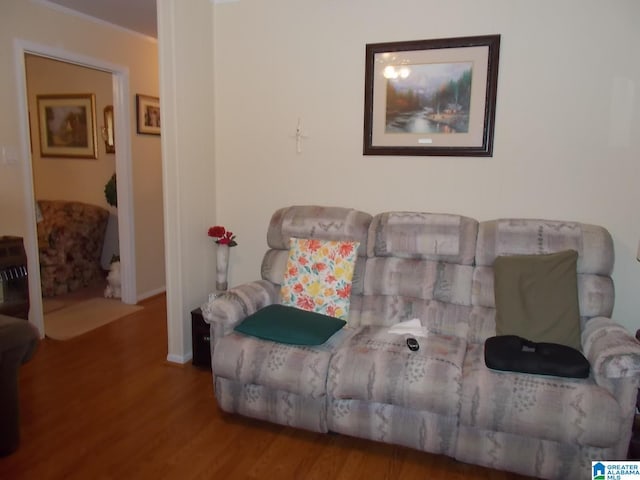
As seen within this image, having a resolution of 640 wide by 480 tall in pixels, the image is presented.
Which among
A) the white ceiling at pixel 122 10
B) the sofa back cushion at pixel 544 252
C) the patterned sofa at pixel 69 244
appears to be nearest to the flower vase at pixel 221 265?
the sofa back cushion at pixel 544 252

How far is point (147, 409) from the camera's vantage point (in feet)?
8.83

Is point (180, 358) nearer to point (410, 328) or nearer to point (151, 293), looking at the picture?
point (410, 328)

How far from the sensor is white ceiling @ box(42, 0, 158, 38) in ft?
11.7

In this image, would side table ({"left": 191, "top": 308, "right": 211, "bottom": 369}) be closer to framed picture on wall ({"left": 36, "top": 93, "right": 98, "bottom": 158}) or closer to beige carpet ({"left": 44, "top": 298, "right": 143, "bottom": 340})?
beige carpet ({"left": 44, "top": 298, "right": 143, "bottom": 340})

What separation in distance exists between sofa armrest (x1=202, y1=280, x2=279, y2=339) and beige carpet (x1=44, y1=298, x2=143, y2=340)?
1751 millimetres

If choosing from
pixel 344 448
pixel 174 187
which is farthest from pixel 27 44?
pixel 344 448

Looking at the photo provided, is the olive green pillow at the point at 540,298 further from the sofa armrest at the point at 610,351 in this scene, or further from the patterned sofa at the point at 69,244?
the patterned sofa at the point at 69,244

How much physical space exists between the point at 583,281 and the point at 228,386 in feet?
6.35

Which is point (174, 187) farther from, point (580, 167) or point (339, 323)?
point (580, 167)

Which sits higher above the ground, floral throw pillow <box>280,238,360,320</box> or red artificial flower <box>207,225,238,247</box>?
red artificial flower <box>207,225,238,247</box>

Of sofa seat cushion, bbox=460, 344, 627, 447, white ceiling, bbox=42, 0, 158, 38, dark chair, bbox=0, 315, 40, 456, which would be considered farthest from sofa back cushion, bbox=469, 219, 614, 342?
white ceiling, bbox=42, 0, 158, 38

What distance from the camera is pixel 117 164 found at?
4.36 m

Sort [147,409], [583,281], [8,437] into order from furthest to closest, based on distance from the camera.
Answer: [147,409], [583,281], [8,437]

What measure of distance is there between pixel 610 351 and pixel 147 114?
4.14 metres
